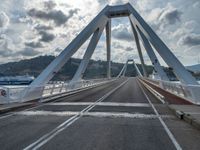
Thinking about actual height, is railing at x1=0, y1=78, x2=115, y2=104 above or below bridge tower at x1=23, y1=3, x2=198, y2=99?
below

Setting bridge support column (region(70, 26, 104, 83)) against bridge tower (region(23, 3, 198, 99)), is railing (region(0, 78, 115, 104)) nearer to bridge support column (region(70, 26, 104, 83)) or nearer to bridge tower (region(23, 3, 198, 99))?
bridge tower (region(23, 3, 198, 99))

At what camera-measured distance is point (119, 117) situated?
12.3 meters

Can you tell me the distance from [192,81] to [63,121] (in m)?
20.9

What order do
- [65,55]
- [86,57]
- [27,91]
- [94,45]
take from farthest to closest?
[94,45] < [86,57] < [65,55] < [27,91]

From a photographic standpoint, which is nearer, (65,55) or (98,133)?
(98,133)

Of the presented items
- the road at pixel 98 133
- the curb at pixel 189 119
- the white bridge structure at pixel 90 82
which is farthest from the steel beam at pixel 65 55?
the curb at pixel 189 119

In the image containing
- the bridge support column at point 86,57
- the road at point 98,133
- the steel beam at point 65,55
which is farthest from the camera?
the bridge support column at point 86,57

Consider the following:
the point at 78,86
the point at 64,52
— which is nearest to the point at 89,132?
the point at 64,52

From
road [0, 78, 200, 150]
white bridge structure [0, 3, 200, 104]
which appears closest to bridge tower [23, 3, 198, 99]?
white bridge structure [0, 3, 200, 104]

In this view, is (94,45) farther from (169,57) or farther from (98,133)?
(98,133)

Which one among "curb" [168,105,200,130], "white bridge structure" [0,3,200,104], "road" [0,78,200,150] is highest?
"white bridge structure" [0,3,200,104]

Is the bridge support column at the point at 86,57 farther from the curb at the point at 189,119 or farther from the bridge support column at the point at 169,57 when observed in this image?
the curb at the point at 189,119

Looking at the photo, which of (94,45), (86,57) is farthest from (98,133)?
(94,45)

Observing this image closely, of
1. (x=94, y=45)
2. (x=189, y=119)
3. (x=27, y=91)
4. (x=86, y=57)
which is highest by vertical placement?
(x=94, y=45)
